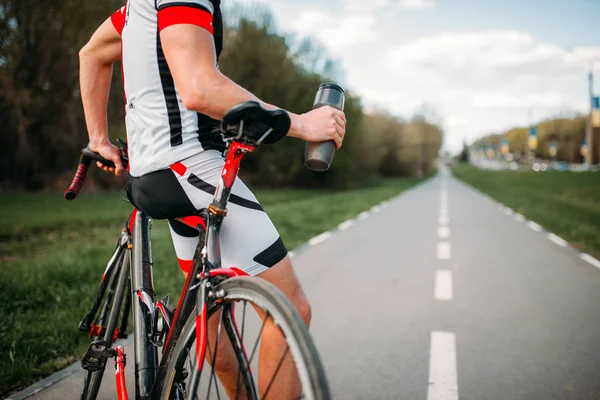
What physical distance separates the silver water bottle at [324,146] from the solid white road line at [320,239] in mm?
6542

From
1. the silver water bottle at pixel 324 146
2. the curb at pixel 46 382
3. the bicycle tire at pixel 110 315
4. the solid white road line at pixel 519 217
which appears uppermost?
the silver water bottle at pixel 324 146

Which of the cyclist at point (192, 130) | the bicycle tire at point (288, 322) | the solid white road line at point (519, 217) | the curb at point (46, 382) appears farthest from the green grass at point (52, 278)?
the solid white road line at point (519, 217)

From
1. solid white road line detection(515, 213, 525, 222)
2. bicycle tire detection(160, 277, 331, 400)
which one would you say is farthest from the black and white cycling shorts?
solid white road line detection(515, 213, 525, 222)

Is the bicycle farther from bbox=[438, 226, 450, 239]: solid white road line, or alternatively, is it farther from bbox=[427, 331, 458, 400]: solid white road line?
bbox=[438, 226, 450, 239]: solid white road line

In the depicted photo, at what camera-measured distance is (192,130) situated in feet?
5.36

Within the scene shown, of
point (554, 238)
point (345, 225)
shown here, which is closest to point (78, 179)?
point (554, 238)

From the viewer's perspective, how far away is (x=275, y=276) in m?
1.62

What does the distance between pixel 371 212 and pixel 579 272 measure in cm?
818

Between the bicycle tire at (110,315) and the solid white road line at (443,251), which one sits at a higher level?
the bicycle tire at (110,315)

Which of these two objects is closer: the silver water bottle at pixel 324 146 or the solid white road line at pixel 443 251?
the silver water bottle at pixel 324 146

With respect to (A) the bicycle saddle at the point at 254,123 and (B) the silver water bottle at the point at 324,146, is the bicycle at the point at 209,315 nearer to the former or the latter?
(A) the bicycle saddle at the point at 254,123

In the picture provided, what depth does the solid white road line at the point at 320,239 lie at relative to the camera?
8272 millimetres

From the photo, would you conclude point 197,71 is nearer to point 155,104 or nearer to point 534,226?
point 155,104

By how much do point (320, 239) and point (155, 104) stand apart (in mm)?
7130
